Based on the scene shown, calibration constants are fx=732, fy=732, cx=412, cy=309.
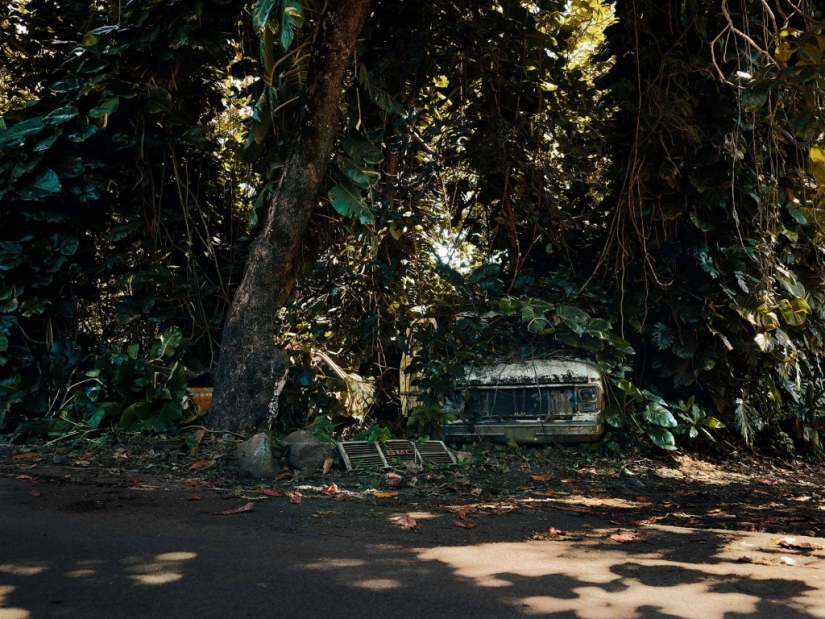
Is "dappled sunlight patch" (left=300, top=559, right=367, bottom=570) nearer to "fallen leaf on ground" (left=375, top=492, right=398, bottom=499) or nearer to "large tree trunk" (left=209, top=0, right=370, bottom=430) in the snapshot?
"fallen leaf on ground" (left=375, top=492, right=398, bottom=499)

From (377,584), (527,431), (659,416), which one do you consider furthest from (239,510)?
(659,416)

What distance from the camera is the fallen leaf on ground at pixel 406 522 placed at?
4567 millimetres

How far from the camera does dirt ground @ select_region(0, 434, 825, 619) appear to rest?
3.11m

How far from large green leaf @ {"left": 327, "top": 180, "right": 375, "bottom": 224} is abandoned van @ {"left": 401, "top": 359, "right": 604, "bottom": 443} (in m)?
1.95

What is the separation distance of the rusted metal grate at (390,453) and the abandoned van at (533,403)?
63 centimetres

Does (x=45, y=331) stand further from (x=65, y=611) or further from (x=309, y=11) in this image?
(x=65, y=611)

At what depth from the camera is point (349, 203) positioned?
24.4ft

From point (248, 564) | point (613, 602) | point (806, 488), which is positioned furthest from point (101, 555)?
point (806, 488)

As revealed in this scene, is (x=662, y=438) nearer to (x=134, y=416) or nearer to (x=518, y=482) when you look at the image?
(x=518, y=482)

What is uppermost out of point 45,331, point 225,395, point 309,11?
point 309,11

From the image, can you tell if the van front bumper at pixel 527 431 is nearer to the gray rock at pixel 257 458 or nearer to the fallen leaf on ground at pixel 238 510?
the gray rock at pixel 257 458

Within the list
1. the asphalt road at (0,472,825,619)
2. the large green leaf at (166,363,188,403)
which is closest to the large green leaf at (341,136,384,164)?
the large green leaf at (166,363,188,403)

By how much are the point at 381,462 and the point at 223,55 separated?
17.0 feet

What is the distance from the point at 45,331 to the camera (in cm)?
800
